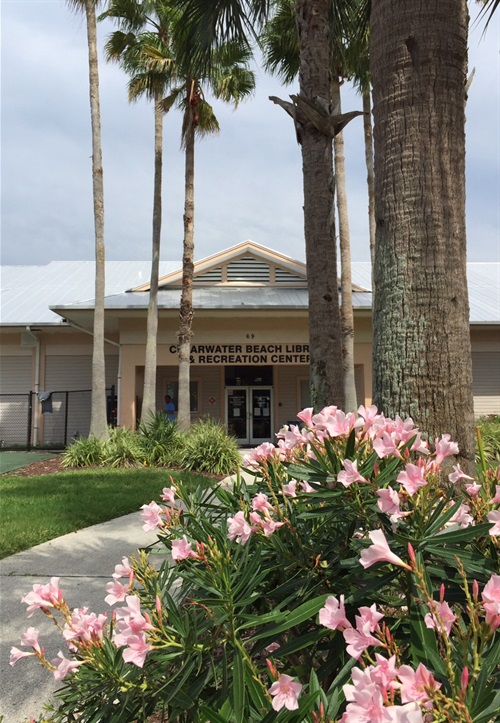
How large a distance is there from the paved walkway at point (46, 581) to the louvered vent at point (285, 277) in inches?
529

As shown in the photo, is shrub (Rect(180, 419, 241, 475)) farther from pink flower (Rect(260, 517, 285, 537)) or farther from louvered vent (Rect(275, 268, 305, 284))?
pink flower (Rect(260, 517, 285, 537))

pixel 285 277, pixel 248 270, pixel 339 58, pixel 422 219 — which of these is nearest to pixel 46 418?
pixel 248 270

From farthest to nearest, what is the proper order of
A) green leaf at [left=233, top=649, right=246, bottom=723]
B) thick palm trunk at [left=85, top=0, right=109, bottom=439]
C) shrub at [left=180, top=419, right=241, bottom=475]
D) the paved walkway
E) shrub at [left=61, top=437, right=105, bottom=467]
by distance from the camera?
thick palm trunk at [left=85, top=0, right=109, bottom=439]
shrub at [left=61, top=437, right=105, bottom=467]
shrub at [left=180, top=419, right=241, bottom=475]
the paved walkway
green leaf at [left=233, top=649, right=246, bottom=723]

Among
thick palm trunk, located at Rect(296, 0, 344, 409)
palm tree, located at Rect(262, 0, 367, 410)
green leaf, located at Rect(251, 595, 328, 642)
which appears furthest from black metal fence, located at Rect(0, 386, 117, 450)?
green leaf, located at Rect(251, 595, 328, 642)

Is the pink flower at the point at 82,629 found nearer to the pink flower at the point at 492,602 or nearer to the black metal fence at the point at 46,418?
the pink flower at the point at 492,602

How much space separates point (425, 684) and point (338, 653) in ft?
1.80

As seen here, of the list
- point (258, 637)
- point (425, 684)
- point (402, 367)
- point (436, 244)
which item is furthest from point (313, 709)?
point (436, 244)

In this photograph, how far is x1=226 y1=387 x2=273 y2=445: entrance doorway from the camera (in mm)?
21672

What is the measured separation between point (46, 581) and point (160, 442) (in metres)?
8.77

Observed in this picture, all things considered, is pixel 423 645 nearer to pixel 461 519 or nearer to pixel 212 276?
pixel 461 519

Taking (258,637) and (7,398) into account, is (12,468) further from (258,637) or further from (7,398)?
(258,637)

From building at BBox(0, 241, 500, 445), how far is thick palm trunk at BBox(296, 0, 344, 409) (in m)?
11.2

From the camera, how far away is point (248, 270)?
19578 mm

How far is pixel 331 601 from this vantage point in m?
1.31
